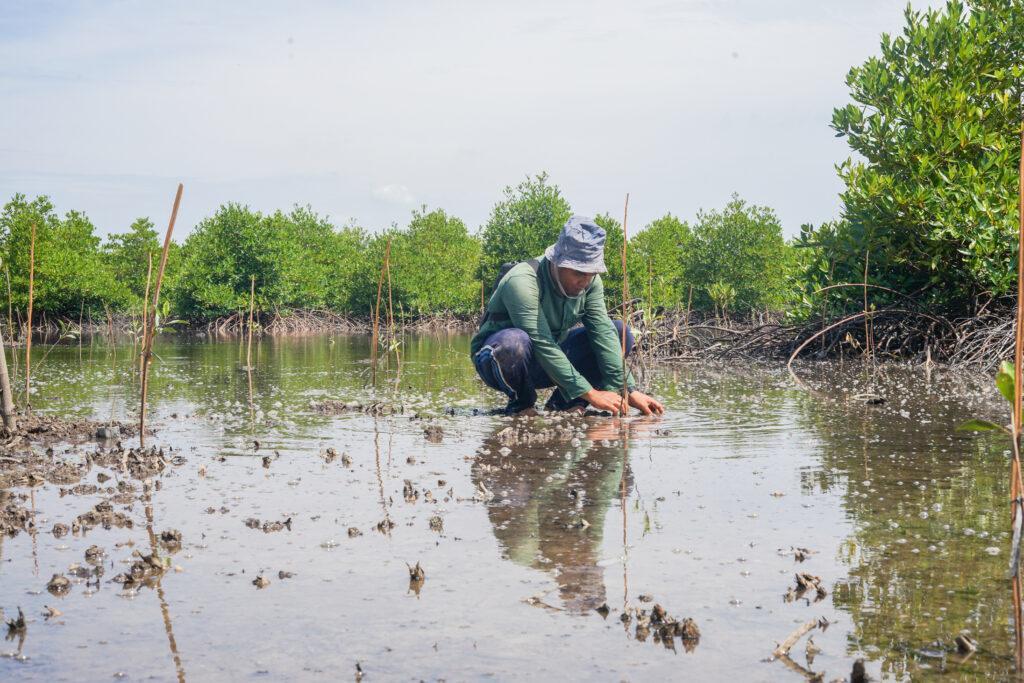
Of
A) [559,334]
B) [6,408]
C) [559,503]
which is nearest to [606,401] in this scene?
[559,334]

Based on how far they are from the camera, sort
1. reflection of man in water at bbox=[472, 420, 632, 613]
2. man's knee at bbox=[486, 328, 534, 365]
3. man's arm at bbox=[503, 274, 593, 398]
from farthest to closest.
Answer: man's knee at bbox=[486, 328, 534, 365]
man's arm at bbox=[503, 274, 593, 398]
reflection of man in water at bbox=[472, 420, 632, 613]

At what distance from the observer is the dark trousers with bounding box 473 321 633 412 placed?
7211 mm

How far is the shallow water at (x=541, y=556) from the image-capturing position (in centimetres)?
260

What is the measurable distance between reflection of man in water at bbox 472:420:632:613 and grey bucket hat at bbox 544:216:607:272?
3.75ft

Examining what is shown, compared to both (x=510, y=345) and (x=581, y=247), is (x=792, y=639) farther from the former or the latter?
(x=510, y=345)

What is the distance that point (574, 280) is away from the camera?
22.1 feet

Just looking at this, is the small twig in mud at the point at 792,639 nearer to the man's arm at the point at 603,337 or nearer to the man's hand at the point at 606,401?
the man's hand at the point at 606,401

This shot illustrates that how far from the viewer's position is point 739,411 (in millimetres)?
8031

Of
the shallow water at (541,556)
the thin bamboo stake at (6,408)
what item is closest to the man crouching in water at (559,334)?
the shallow water at (541,556)

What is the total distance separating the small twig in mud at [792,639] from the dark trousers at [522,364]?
4448mm

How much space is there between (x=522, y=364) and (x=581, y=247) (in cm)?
125

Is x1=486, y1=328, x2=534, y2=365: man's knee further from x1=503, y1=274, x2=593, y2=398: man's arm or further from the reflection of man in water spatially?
the reflection of man in water

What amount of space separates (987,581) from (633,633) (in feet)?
4.07

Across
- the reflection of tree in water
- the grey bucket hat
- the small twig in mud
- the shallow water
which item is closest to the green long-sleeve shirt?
the grey bucket hat
